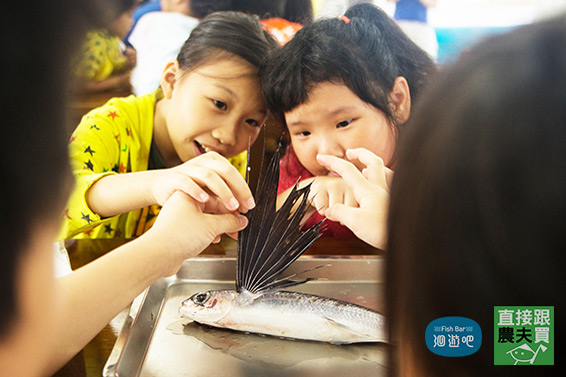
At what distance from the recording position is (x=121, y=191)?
2.30ft

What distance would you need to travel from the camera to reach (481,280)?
13.3 inches

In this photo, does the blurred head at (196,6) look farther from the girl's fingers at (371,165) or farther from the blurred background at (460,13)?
the girl's fingers at (371,165)

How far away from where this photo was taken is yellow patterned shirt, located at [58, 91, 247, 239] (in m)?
0.71

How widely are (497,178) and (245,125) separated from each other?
1.56 ft

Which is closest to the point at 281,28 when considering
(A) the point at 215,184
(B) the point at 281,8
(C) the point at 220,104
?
(B) the point at 281,8

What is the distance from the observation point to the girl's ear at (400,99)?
2.26 ft

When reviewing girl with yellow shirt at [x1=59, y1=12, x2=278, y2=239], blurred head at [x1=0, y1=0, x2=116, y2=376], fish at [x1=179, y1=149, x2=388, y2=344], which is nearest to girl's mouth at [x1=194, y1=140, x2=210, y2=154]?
girl with yellow shirt at [x1=59, y1=12, x2=278, y2=239]

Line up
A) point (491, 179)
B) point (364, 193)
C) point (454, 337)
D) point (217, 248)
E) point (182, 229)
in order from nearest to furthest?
point (491, 179) < point (454, 337) < point (182, 229) < point (364, 193) < point (217, 248)

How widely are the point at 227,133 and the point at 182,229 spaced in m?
0.19

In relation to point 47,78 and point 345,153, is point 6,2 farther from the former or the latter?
point 345,153

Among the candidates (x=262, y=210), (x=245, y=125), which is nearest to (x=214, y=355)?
(x=262, y=210)

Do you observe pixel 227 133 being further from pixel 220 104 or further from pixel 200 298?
pixel 200 298

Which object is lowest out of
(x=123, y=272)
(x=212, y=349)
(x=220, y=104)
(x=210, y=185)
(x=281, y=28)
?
(x=212, y=349)

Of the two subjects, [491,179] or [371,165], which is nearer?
[491,179]
